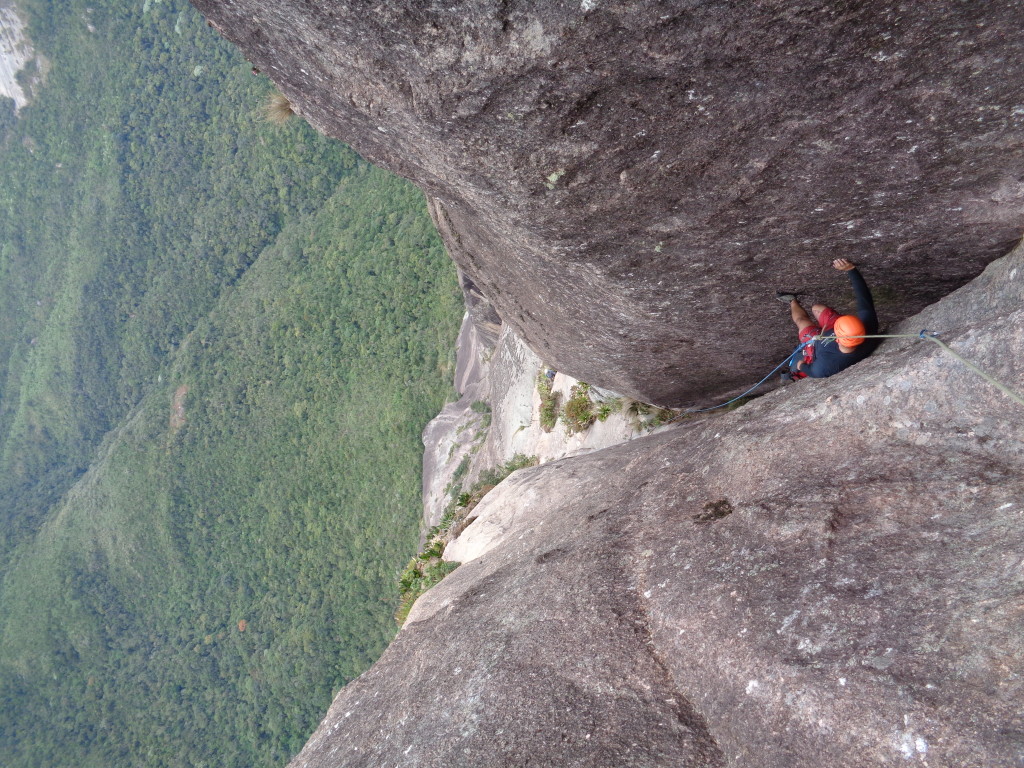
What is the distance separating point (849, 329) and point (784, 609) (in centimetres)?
292

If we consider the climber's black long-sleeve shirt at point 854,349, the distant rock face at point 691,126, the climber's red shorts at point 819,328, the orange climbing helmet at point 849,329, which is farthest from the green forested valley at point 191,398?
the distant rock face at point 691,126

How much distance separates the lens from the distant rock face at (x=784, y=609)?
3904mm

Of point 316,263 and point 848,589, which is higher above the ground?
point 316,263

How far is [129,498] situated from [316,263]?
86.3 feet

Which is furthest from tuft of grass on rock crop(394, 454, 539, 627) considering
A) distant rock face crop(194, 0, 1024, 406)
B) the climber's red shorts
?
distant rock face crop(194, 0, 1024, 406)

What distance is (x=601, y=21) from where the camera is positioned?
4.00 meters

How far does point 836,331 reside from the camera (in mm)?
6312

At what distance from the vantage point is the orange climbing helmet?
6230 millimetres

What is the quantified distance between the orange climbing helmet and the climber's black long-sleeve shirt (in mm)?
47

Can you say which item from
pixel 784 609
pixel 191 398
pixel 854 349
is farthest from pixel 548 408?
pixel 191 398

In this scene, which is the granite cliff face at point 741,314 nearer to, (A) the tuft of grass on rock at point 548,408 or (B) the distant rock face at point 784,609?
(B) the distant rock face at point 784,609

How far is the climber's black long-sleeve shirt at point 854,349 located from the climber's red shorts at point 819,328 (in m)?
0.07

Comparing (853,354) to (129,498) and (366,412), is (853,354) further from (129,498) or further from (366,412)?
(129,498)

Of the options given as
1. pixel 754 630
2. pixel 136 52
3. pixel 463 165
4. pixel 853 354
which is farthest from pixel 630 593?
pixel 136 52
